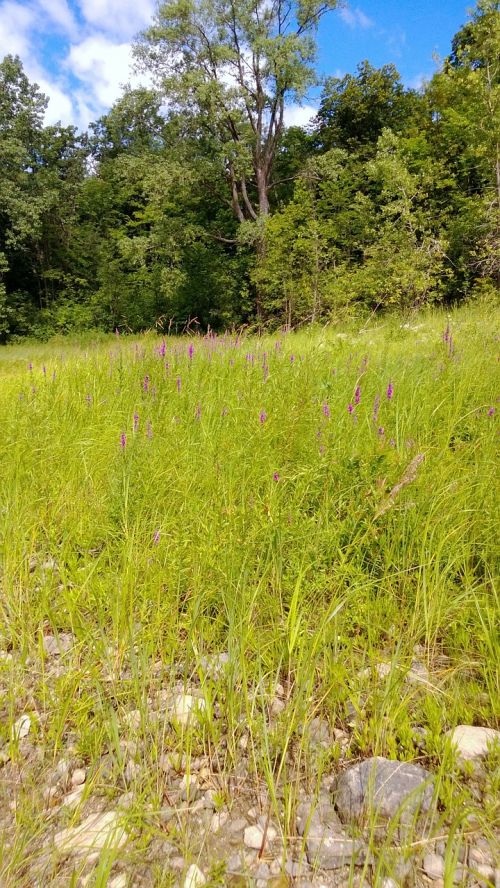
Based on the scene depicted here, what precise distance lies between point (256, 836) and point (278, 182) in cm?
2355

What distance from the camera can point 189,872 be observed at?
1.13 meters

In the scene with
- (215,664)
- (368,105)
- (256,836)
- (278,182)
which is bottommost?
(256,836)

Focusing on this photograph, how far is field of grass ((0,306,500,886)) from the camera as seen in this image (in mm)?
1350

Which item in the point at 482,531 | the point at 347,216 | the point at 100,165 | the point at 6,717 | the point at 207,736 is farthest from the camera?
the point at 100,165

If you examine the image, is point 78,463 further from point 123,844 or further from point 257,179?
point 257,179

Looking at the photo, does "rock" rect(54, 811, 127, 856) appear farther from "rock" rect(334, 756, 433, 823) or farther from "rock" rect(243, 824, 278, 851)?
"rock" rect(334, 756, 433, 823)

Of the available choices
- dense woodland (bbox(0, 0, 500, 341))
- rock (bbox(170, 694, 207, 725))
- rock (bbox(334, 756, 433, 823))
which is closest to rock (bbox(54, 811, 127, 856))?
rock (bbox(170, 694, 207, 725))

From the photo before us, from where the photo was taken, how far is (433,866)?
3.64 ft

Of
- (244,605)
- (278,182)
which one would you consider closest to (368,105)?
(278,182)

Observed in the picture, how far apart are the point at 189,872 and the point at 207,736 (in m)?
0.36

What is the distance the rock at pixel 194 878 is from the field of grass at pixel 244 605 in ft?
0.11

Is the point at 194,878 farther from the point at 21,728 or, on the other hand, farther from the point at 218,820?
the point at 21,728

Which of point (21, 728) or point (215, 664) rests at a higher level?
point (215, 664)

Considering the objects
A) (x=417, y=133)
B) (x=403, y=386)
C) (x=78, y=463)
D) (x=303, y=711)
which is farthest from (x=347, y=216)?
(x=303, y=711)
